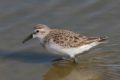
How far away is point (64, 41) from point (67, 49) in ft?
0.64

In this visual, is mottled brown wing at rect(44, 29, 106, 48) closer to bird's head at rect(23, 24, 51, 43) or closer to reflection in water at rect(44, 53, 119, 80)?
bird's head at rect(23, 24, 51, 43)

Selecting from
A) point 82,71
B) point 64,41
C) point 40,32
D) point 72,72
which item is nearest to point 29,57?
point 40,32

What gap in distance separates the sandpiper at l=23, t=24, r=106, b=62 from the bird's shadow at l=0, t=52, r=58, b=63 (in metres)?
0.45

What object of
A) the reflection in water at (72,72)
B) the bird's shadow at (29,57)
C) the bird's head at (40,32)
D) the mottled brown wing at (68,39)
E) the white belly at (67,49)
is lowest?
the reflection in water at (72,72)

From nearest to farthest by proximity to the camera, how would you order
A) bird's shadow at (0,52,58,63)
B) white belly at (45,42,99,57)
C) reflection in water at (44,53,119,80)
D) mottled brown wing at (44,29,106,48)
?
reflection in water at (44,53,119,80)
white belly at (45,42,99,57)
mottled brown wing at (44,29,106,48)
bird's shadow at (0,52,58,63)

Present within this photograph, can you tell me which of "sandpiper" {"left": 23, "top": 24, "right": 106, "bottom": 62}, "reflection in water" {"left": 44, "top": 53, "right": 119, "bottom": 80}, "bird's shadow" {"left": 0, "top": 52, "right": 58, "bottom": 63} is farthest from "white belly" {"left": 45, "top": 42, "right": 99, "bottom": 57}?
"bird's shadow" {"left": 0, "top": 52, "right": 58, "bottom": 63}

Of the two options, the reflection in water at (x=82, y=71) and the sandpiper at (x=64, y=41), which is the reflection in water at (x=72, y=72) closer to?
the reflection in water at (x=82, y=71)

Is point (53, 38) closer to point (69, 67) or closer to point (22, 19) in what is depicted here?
point (69, 67)

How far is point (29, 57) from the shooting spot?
1037cm

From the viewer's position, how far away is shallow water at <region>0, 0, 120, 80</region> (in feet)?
31.2

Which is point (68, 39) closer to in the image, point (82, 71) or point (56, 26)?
point (82, 71)

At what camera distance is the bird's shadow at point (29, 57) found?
10.2m

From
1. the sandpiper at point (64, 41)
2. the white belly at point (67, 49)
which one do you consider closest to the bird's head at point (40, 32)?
the sandpiper at point (64, 41)

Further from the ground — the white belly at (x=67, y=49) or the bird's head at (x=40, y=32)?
the bird's head at (x=40, y=32)
